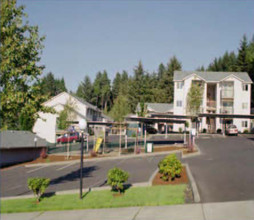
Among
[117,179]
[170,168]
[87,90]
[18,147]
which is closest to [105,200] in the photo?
[117,179]

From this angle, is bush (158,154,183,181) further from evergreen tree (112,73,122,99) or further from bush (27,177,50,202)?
evergreen tree (112,73,122,99)

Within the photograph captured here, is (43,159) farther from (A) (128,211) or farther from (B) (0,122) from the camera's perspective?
(A) (128,211)

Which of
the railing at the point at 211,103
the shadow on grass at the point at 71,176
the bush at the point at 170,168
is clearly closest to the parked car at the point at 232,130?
the railing at the point at 211,103

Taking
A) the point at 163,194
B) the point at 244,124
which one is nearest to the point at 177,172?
the point at 163,194

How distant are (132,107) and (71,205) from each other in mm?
77550

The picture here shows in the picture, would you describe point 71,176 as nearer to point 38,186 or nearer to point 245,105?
point 38,186

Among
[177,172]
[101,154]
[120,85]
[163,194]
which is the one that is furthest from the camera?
[120,85]

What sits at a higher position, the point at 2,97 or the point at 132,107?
the point at 132,107

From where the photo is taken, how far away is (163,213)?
33.3 feet

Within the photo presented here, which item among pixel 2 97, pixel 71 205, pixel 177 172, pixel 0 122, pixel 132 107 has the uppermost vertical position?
pixel 132 107

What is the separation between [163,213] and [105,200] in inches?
115

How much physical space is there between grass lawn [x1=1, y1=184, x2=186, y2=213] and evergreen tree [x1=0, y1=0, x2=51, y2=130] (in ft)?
11.1

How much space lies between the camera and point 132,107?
8912cm

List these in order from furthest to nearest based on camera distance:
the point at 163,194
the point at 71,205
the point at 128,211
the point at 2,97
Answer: the point at 2,97
the point at 163,194
the point at 71,205
the point at 128,211
